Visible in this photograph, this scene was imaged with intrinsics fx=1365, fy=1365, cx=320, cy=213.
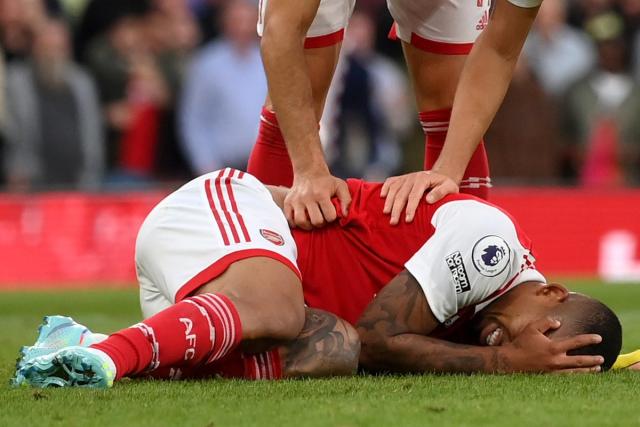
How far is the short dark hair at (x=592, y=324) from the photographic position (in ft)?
14.1

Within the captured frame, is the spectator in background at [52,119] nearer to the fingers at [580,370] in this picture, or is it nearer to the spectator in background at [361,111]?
the spectator in background at [361,111]

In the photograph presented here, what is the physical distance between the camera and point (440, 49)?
5766mm

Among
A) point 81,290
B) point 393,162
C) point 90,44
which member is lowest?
point 81,290

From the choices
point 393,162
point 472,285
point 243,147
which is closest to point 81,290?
point 243,147

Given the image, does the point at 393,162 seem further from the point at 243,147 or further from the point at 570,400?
the point at 570,400

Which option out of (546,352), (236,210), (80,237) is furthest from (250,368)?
(80,237)

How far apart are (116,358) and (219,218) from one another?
756 mm

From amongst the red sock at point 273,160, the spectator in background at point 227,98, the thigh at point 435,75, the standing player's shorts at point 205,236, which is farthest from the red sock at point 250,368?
the spectator in background at point 227,98

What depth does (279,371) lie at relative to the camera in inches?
167

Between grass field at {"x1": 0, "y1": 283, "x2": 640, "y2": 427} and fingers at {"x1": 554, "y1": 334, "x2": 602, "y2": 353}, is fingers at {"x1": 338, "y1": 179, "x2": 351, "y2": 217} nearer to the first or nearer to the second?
grass field at {"x1": 0, "y1": 283, "x2": 640, "y2": 427}

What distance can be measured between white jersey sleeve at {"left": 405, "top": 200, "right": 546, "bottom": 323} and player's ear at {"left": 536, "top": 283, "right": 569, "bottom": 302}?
0.30ft

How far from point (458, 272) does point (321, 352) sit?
0.50 m

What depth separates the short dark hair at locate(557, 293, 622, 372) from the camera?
430 centimetres

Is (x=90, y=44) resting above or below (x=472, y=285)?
above
